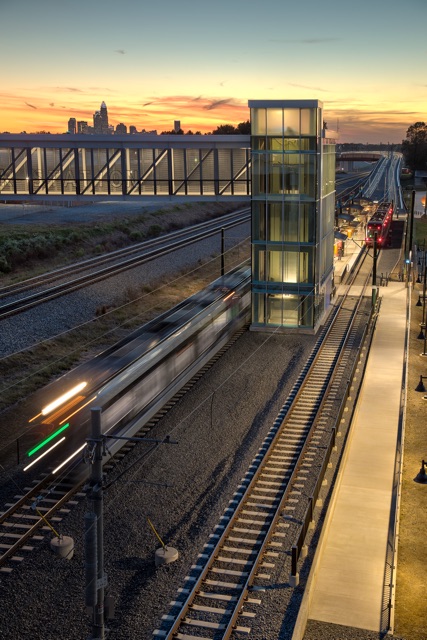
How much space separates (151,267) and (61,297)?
543 inches

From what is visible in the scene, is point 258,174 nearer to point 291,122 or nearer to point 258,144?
point 258,144

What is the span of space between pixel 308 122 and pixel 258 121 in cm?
272

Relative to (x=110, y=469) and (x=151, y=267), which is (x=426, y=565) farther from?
(x=151, y=267)

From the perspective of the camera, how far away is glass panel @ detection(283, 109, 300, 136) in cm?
4091

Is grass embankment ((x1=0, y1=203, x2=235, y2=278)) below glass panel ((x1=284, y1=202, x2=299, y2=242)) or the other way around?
below

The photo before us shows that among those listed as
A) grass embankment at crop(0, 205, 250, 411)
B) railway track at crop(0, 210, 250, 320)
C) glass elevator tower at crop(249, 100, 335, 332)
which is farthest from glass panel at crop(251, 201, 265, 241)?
railway track at crop(0, 210, 250, 320)

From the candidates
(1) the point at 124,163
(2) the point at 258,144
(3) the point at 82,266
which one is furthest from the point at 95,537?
(3) the point at 82,266

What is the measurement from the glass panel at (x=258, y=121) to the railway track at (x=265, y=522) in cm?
1400

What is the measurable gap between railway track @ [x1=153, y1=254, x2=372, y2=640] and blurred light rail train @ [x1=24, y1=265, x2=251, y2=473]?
4461 millimetres

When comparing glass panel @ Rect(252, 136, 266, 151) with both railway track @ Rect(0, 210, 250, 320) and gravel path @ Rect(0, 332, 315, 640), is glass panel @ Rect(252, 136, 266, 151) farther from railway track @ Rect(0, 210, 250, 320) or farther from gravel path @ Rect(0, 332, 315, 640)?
railway track @ Rect(0, 210, 250, 320)

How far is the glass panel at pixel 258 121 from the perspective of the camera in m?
41.1

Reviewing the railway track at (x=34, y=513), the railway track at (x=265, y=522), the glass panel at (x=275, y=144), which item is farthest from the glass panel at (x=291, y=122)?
the railway track at (x=34, y=513)

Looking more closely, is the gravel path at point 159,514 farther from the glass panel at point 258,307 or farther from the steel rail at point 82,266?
the steel rail at point 82,266

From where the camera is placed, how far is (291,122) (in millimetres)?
41125
